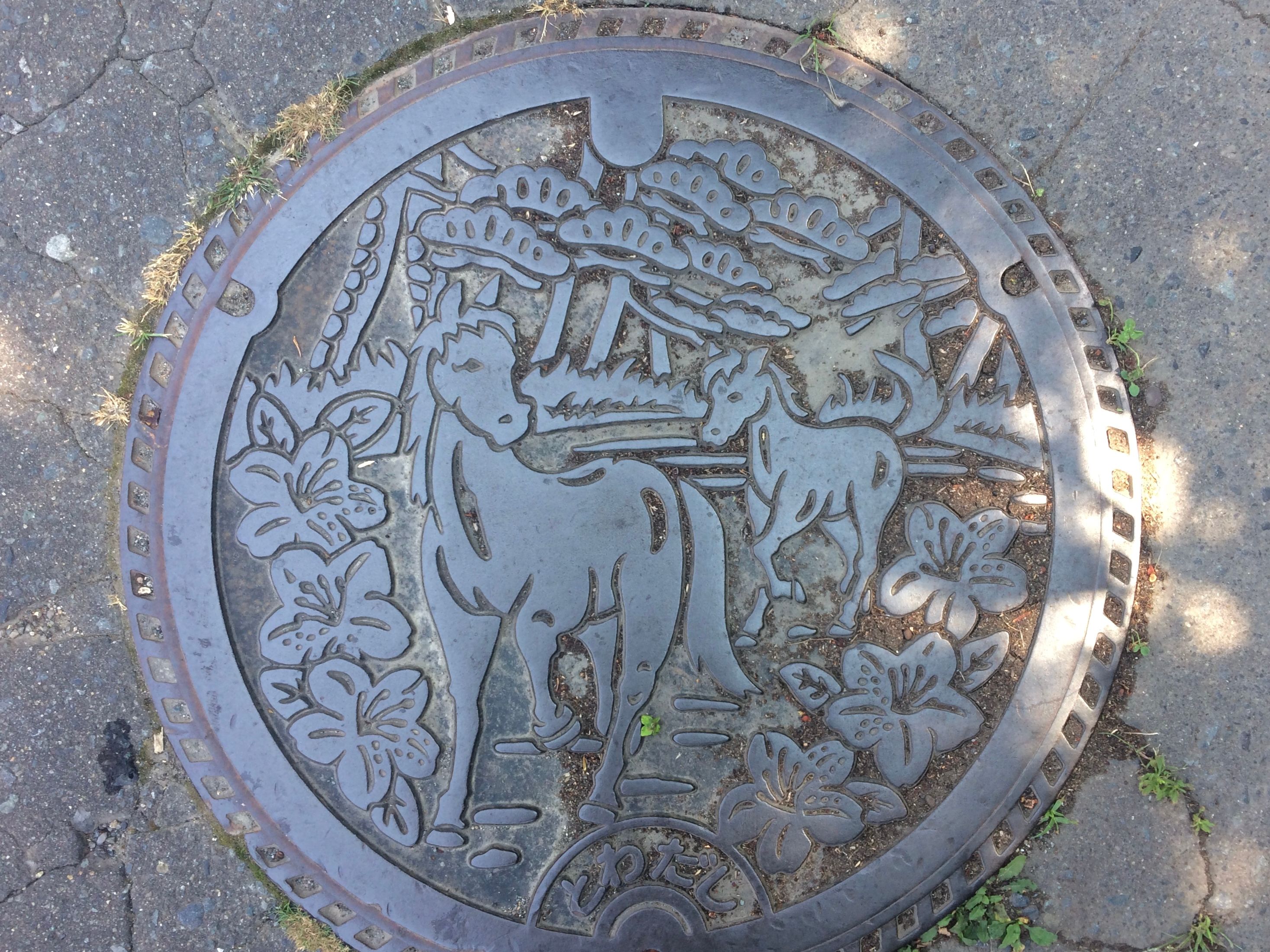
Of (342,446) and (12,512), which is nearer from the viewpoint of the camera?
(342,446)

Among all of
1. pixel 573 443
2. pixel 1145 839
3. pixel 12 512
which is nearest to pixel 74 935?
pixel 12 512

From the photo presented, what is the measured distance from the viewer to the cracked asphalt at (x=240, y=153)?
2.38 metres

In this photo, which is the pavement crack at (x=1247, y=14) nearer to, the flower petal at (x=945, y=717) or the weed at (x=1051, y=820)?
the flower petal at (x=945, y=717)

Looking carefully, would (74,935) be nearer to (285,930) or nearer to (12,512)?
(285,930)

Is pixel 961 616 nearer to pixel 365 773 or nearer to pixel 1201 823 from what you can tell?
pixel 1201 823

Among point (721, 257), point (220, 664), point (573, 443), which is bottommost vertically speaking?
point (220, 664)

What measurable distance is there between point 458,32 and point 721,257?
3.35ft

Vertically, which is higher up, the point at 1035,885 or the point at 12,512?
the point at 12,512

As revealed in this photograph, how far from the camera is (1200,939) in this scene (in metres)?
2.34

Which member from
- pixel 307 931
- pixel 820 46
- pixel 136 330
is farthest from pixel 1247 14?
pixel 307 931

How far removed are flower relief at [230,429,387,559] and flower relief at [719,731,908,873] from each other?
1260 millimetres

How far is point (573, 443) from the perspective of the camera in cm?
230

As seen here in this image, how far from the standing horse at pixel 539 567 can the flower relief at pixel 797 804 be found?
0.23 metres

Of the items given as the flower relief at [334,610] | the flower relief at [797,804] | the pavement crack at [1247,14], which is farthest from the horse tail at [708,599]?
the pavement crack at [1247,14]
